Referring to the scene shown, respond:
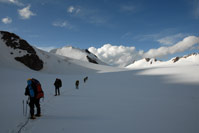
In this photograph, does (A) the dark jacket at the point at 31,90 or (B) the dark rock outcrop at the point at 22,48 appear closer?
(A) the dark jacket at the point at 31,90

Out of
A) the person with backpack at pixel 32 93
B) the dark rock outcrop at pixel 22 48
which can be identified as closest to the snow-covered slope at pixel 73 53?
the dark rock outcrop at pixel 22 48

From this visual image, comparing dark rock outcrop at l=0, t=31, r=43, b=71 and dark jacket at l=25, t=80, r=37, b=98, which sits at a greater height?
dark rock outcrop at l=0, t=31, r=43, b=71

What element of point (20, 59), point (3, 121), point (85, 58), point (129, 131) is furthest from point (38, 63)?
point (85, 58)

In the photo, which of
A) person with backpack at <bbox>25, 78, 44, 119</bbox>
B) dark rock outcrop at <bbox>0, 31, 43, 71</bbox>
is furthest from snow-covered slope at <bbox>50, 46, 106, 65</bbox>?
person with backpack at <bbox>25, 78, 44, 119</bbox>

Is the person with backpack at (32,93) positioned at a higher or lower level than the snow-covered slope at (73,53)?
lower

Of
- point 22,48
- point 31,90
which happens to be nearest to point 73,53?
point 22,48

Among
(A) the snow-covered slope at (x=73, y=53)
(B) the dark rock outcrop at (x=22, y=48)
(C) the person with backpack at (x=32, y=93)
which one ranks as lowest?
(C) the person with backpack at (x=32, y=93)

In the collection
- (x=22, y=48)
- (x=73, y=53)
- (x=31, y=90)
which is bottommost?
(x=31, y=90)

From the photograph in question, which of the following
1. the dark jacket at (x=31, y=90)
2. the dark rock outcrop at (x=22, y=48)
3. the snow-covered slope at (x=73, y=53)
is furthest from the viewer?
the snow-covered slope at (x=73, y=53)

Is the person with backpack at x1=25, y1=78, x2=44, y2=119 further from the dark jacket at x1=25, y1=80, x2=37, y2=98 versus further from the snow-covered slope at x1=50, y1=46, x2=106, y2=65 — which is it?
the snow-covered slope at x1=50, y1=46, x2=106, y2=65

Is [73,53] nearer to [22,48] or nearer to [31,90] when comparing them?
[22,48]

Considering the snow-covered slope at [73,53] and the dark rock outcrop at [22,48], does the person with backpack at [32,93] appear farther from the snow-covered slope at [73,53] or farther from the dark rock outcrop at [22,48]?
the snow-covered slope at [73,53]

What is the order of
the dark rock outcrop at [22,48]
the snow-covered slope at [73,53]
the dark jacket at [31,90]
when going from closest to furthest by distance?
the dark jacket at [31,90], the dark rock outcrop at [22,48], the snow-covered slope at [73,53]

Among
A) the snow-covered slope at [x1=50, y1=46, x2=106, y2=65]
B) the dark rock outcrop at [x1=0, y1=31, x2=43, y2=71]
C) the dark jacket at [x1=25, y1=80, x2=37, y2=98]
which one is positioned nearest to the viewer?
the dark jacket at [x1=25, y1=80, x2=37, y2=98]
